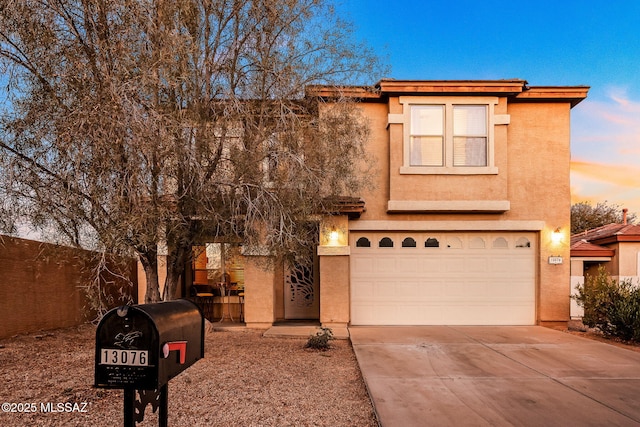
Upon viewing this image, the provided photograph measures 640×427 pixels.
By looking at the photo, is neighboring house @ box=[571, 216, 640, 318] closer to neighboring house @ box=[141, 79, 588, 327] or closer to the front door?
neighboring house @ box=[141, 79, 588, 327]

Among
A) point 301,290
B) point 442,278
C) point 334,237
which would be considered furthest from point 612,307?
point 301,290

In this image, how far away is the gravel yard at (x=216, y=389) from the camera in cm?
443

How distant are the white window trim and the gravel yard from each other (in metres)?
5.16

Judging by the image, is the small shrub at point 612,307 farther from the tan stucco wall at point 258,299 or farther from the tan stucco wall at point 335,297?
the tan stucco wall at point 258,299

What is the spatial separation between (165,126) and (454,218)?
791 centimetres

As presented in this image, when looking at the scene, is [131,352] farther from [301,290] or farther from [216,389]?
[301,290]

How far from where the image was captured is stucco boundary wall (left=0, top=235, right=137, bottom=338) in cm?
816

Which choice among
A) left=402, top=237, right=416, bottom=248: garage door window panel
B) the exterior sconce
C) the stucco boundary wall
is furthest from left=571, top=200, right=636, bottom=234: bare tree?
the stucco boundary wall

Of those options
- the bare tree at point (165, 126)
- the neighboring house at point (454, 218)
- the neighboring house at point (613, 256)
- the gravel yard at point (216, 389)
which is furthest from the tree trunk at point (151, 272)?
the neighboring house at point (613, 256)

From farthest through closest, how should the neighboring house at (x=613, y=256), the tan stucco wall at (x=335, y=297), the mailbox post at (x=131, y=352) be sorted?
1. the neighboring house at (x=613, y=256)
2. the tan stucco wall at (x=335, y=297)
3. the mailbox post at (x=131, y=352)

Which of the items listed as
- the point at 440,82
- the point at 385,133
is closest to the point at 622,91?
the point at 440,82

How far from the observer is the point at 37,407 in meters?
4.62

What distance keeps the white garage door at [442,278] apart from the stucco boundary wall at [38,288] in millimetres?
5851

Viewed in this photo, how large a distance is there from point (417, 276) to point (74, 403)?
8.21 metres
